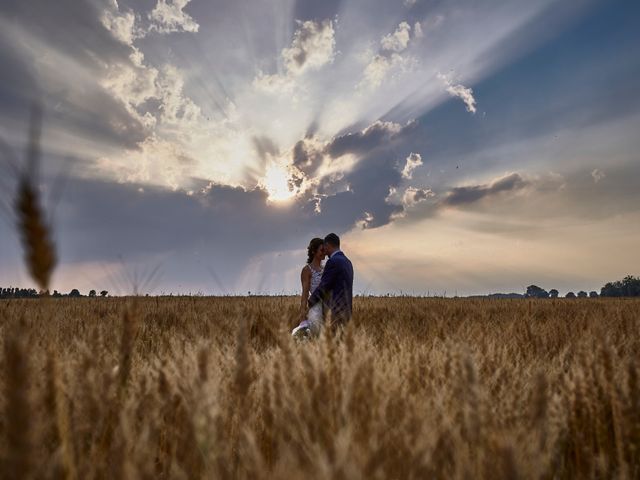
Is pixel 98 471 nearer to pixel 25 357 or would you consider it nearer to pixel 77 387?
pixel 77 387

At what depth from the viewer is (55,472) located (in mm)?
923

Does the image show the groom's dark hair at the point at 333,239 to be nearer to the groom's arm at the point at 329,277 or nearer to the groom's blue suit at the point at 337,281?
the groom's blue suit at the point at 337,281

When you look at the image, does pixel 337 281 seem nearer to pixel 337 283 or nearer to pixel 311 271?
pixel 337 283

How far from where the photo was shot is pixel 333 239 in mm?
7168

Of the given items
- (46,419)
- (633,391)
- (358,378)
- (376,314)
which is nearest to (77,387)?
(46,419)

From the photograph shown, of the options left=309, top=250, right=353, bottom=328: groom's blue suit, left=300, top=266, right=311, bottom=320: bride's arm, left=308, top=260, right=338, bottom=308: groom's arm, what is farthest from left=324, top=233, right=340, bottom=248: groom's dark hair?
left=300, top=266, right=311, bottom=320: bride's arm

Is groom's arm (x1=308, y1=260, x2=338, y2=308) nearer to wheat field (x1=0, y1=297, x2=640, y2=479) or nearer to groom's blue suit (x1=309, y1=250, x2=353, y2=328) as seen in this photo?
groom's blue suit (x1=309, y1=250, x2=353, y2=328)

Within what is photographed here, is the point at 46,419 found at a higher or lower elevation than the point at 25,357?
lower

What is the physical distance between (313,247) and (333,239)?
1.08 meters

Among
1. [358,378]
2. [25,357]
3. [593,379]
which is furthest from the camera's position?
[593,379]

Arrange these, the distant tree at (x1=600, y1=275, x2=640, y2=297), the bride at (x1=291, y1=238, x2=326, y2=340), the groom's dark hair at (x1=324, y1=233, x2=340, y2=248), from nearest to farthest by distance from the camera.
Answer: the groom's dark hair at (x1=324, y1=233, x2=340, y2=248) < the bride at (x1=291, y1=238, x2=326, y2=340) < the distant tree at (x1=600, y1=275, x2=640, y2=297)

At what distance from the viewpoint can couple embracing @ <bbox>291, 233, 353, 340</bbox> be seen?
6.39 m

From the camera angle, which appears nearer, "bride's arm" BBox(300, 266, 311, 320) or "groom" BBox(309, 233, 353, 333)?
"groom" BBox(309, 233, 353, 333)

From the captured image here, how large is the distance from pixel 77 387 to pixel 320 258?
6461mm
